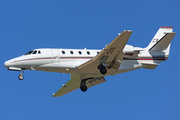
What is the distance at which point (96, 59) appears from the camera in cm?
2638

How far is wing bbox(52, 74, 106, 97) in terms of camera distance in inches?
1202

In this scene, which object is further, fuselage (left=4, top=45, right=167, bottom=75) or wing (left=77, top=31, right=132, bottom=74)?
fuselage (left=4, top=45, right=167, bottom=75)

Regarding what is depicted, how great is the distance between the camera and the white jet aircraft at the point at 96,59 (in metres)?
26.1

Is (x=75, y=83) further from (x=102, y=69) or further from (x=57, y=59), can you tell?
(x=57, y=59)

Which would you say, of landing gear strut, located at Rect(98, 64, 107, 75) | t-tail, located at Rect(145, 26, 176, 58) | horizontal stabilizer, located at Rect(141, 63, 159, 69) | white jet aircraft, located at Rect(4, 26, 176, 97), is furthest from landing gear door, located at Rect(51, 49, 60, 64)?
t-tail, located at Rect(145, 26, 176, 58)

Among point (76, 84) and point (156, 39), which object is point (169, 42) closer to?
point (156, 39)

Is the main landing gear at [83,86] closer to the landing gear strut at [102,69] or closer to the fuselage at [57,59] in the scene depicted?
the fuselage at [57,59]

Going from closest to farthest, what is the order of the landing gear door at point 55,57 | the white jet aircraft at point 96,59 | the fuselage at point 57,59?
the white jet aircraft at point 96,59, the fuselage at point 57,59, the landing gear door at point 55,57

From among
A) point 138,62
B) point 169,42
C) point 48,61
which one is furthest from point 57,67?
point 169,42

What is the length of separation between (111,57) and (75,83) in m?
6.42

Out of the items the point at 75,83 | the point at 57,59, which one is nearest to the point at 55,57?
the point at 57,59

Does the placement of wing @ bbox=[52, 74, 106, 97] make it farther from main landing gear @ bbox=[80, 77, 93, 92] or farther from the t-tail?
the t-tail

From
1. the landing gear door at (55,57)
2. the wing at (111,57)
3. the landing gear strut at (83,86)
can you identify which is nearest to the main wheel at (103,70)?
the wing at (111,57)

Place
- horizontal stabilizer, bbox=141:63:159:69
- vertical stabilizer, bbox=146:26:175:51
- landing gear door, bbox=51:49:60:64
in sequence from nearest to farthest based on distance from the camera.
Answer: landing gear door, bbox=51:49:60:64, vertical stabilizer, bbox=146:26:175:51, horizontal stabilizer, bbox=141:63:159:69
